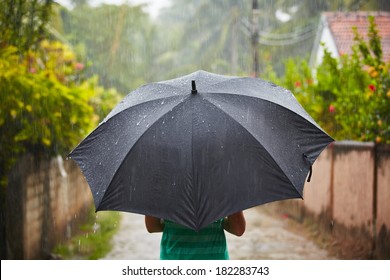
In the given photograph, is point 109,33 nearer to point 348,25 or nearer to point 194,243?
point 348,25

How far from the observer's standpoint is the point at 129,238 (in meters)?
9.12

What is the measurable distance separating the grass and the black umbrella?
13.0 feet

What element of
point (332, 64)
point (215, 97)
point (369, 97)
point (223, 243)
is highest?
point (332, 64)

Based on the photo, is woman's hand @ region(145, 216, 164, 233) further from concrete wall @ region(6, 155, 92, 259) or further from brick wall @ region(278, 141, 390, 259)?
brick wall @ region(278, 141, 390, 259)

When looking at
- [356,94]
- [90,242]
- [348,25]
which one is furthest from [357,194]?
[348,25]

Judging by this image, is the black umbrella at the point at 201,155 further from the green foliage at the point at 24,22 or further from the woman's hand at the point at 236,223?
the green foliage at the point at 24,22

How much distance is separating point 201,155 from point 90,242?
604 cm

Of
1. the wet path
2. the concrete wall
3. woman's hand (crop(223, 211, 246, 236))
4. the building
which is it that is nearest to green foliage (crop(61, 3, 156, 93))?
the building

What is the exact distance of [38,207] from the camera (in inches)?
277

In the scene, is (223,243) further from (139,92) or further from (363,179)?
(363,179)

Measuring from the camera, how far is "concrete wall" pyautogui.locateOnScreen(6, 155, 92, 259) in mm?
6344

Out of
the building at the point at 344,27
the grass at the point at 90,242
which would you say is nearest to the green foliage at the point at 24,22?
the grass at the point at 90,242

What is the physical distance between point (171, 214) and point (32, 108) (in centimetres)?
418
